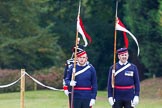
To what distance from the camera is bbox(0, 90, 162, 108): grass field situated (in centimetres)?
2563

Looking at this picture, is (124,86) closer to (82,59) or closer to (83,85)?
(83,85)

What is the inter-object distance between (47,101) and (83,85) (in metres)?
14.4

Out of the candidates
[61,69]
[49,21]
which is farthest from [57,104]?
[49,21]

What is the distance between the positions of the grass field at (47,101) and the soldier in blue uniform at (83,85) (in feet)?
34.8

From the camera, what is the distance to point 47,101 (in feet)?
93.4

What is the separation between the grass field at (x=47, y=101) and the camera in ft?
84.1

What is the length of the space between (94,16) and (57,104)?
24204mm

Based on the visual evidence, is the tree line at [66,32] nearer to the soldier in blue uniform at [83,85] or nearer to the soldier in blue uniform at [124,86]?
the soldier in blue uniform at [124,86]

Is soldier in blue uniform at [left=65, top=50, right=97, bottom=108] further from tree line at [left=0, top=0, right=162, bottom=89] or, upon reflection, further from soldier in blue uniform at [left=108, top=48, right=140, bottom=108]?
tree line at [left=0, top=0, right=162, bottom=89]

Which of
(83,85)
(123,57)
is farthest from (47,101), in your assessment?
(123,57)

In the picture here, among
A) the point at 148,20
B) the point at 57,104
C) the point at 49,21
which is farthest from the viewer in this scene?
the point at 49,21

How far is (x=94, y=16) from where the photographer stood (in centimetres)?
5034

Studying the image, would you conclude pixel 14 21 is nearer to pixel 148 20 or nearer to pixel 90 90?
pixel 148 20

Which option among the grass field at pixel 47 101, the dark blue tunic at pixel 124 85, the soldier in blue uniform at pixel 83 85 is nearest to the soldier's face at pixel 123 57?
the dark blue tunic at pixel 124 85
